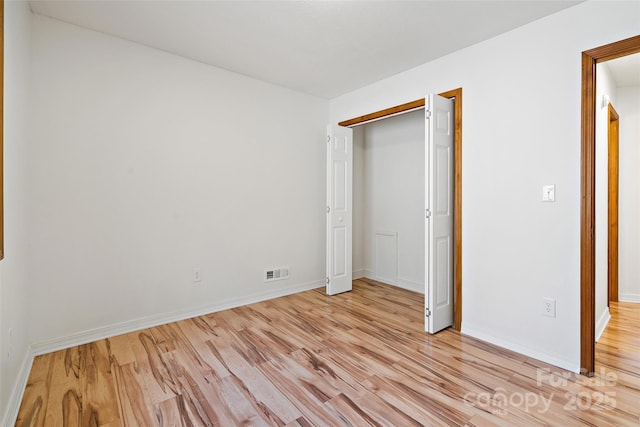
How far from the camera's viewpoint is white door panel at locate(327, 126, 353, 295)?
12.8 ft

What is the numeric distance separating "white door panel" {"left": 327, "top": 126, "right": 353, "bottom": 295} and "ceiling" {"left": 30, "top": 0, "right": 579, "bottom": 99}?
965mm

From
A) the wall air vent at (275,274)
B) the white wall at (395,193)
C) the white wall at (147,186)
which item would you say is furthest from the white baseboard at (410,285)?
the wall air vent at (275,274)

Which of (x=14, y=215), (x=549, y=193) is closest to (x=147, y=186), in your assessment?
(x=14, y=215)

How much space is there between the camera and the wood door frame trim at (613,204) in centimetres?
333

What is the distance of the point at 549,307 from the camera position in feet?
7.52

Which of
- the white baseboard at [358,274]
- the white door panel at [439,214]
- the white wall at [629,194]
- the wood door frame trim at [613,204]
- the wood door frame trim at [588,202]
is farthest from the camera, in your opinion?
the white baseboard at [358,274]

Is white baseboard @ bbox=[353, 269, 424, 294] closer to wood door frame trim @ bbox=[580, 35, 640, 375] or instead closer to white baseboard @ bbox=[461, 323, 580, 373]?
white baseboard @ bbox=[461, 323, 580, 373]

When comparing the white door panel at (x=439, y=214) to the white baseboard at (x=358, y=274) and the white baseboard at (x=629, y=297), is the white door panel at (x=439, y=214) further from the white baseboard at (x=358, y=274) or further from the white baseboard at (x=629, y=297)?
the white baseboard at (x=629, y=297)

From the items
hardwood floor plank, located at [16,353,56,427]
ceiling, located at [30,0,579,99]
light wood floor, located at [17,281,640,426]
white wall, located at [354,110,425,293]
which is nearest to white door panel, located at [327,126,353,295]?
white wall, located at [354,110,425,293]

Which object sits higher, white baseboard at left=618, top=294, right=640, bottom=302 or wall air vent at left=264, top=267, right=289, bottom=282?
wall air vent at left=264, top=267, right=289, bottom=282

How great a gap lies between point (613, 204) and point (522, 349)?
2.24 m

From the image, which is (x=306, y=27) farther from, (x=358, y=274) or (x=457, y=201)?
(x=358, y=274)

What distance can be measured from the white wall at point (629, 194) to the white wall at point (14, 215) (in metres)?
5.51

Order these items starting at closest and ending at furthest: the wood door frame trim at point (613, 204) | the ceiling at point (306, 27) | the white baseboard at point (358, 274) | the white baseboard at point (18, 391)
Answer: the white baseboard at point (18, 391) < the ceiling at point (306, 27) < the wood door frame trim at point (613, 204) < the white baseboard at point (358, 274)
